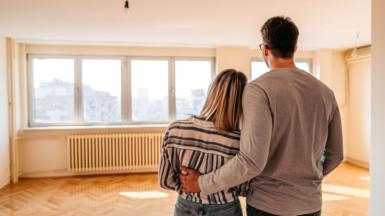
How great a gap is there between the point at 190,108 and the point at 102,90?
5.18 ft

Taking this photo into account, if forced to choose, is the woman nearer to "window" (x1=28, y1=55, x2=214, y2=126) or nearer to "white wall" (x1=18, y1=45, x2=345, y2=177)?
"white wall" (x1=18, y1=45, x2=345, y2=177)

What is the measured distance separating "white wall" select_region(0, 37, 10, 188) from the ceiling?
35 cm

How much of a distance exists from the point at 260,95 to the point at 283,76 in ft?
0.37

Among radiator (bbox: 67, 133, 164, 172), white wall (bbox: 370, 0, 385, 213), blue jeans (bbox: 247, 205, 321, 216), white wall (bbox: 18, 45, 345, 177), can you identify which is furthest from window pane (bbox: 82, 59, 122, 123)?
blue jeans (bbox: 247, 205, 321, 216)

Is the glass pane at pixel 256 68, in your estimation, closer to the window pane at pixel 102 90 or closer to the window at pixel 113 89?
the window at pixel 113 89

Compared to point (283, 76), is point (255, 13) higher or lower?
higher

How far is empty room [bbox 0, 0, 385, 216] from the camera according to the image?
1021 millimetres

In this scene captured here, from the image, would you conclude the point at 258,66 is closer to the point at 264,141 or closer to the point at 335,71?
the point at 335,71

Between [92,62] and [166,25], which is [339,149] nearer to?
[166,25]

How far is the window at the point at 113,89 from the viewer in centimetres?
492

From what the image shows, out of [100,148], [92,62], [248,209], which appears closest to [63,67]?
[92,62]

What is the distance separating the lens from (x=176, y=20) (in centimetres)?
345

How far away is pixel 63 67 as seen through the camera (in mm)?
4953

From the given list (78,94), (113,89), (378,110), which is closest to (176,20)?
(113,89)
